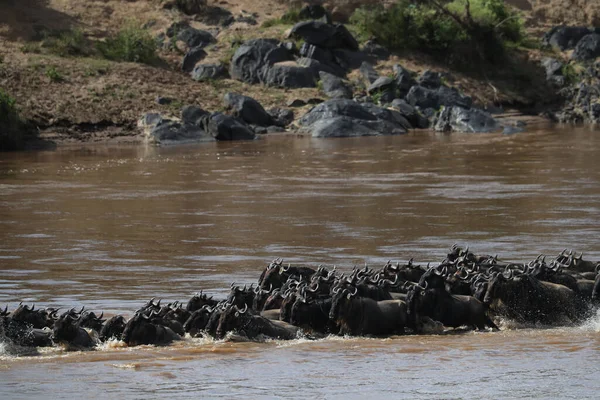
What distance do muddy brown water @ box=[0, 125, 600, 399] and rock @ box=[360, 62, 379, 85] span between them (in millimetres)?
7440

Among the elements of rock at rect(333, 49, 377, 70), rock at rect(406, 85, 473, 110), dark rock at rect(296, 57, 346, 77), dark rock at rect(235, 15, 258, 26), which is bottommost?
rock at rect(406, 85, 473, 110)

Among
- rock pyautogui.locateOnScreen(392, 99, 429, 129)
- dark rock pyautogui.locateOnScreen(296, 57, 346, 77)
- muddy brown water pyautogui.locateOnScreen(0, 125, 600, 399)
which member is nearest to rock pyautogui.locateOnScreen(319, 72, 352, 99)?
dark rock pyautogui.locateOnScreen(296, 57, 346, 77)

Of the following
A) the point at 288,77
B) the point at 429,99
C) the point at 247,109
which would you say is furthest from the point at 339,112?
the point at 288,77

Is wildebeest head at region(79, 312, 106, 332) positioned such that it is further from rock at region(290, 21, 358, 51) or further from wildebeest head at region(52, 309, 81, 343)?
rock at region(290, 21, 358, 51)

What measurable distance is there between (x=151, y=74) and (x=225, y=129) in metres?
6.58

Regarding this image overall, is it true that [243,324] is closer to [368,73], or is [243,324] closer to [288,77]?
[288,77]

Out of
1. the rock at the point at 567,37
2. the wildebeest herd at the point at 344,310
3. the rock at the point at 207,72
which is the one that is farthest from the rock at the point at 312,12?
the wildebeest herd at the point at 344,310

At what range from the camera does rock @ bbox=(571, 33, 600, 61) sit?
5050 cm

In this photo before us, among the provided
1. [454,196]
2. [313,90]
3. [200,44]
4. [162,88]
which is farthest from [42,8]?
[454,196]

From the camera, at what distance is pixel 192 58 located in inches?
1777

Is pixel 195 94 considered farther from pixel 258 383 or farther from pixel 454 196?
pixel 258 383

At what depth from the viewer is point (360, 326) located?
11.3m

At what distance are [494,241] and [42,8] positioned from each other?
35448 millimetres

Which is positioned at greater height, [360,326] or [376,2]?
[376,2]
